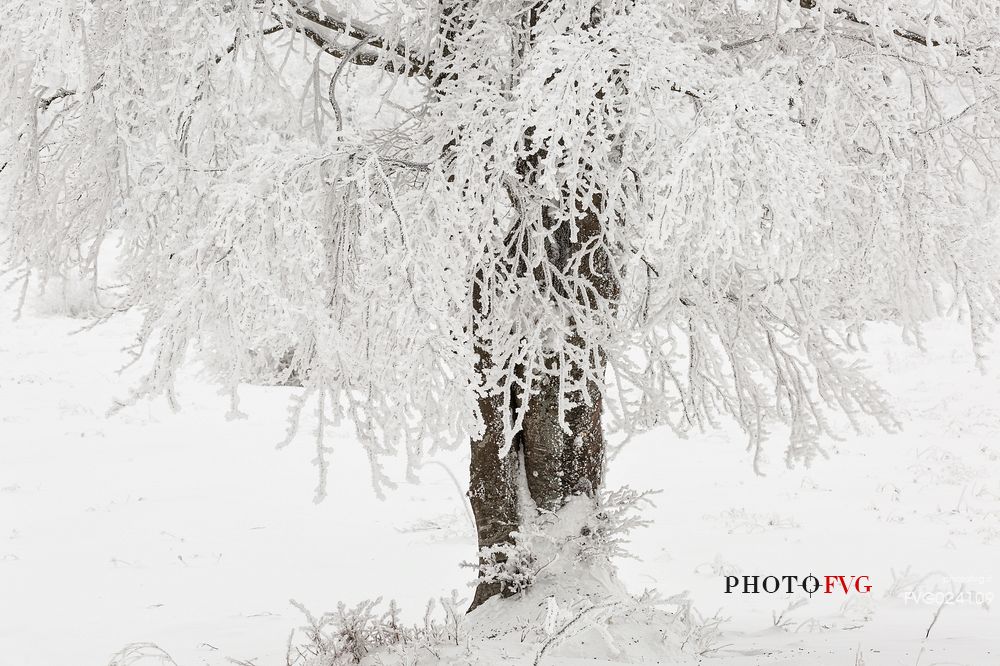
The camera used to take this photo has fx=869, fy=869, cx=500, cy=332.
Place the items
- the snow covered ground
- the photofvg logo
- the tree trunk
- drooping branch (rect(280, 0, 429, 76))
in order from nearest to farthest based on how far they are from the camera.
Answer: drooping branch (rect(280, 0, 429, 76)) → the tree trunk → the snow covered ground → the photofvg logo

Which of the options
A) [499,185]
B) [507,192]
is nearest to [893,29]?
[499,185]

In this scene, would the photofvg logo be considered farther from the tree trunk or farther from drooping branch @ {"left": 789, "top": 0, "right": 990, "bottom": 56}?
drooping branch @ {"left": 789, "top": 0, "right": 990, "bottom": 56}

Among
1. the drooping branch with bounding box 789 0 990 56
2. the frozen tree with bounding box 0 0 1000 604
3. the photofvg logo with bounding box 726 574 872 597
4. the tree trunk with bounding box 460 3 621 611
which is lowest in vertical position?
the photofvg logo with bounding box 726 574 872 597

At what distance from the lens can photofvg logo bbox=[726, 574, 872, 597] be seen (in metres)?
6.91

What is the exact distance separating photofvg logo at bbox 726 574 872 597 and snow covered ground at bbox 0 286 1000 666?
112mm

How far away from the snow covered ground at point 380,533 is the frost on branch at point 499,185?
176 cm

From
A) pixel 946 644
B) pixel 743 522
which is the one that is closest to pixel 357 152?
pixel 946 644

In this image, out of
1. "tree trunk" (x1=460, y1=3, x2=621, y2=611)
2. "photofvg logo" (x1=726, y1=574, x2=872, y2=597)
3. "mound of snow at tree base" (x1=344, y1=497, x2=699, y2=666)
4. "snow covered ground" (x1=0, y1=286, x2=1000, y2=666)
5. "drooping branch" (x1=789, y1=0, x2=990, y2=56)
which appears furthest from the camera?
"photofvg logo" (x1=726, y1=574, x2=872, y2=597)

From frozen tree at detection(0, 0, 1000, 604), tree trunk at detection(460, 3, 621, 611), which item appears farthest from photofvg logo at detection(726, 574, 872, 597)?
A: tree trunk at detection(460, 3, 621, 611)

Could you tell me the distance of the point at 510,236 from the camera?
4.87 metres

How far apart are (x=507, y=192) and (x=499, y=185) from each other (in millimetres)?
958

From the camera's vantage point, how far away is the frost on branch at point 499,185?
328cm

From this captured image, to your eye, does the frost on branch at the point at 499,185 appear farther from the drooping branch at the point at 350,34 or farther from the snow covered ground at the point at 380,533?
the snow covered ground at the point at 380,533

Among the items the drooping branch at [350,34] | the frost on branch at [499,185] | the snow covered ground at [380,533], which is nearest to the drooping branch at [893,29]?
the frost on branch at [499,185]
